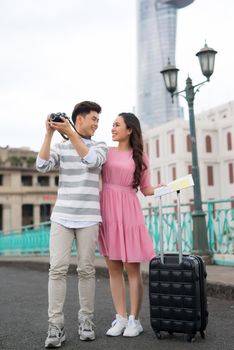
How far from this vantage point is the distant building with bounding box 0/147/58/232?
2352 inches

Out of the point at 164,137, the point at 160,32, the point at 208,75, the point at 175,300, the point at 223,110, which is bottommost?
the point at 175,300

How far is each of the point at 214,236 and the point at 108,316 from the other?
420cm

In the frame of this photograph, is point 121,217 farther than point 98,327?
No

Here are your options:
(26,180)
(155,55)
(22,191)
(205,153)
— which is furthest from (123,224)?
(155,55)

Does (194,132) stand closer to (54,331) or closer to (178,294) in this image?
(178,294)

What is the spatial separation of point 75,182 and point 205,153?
146 ft

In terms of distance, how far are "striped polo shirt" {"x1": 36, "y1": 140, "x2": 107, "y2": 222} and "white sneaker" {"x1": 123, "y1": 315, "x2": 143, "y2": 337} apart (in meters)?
0.86

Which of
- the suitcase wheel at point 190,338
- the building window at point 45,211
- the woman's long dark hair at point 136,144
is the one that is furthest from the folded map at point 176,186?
the building window at point 45,211

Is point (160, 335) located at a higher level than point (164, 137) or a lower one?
lower

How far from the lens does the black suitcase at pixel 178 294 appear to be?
3.17m

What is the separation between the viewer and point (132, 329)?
3393 millimetres

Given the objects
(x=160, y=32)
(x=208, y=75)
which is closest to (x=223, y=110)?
(x=208, y=75)

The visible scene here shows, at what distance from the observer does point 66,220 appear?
3332 mm

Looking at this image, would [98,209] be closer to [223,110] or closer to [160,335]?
[160,335]
